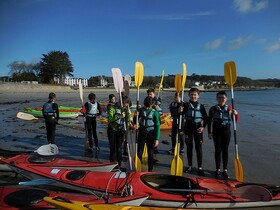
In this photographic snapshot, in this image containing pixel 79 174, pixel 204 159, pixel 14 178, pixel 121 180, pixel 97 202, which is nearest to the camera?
pixel 97 202

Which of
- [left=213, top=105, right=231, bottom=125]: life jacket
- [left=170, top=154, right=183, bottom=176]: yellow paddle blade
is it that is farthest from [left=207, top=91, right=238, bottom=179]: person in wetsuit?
[left=170, top=154, right=183, bottom=176]: yellow paddle blade

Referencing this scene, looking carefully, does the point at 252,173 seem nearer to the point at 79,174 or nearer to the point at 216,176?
the point at 216,176

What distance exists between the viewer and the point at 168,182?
4.13 meters

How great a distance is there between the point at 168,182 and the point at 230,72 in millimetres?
2839

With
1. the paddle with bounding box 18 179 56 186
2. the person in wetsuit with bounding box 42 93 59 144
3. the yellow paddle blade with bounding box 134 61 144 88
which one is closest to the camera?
the paddle with bounding box 18 179 56 186

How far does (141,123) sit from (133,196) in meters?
2.14

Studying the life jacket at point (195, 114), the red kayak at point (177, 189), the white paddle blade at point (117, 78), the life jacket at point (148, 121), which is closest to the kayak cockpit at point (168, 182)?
the red kayak at point (177, 189)

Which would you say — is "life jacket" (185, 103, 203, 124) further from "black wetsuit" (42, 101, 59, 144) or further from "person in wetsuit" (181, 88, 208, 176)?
"black wetsuit" (42, 101, 59, 144)

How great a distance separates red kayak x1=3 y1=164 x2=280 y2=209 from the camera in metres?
3.62

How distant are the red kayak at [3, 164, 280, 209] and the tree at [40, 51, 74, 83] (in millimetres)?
72284

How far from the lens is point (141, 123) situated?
541 cm

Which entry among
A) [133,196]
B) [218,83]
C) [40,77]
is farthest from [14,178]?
[218,83]

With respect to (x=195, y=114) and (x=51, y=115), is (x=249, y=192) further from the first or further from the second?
(x=51, y=115)

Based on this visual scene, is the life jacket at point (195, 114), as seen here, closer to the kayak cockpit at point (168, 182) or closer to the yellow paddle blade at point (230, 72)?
the yellow paddle blade at point (230, 72)
